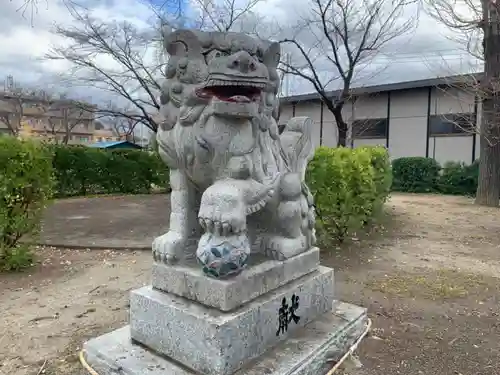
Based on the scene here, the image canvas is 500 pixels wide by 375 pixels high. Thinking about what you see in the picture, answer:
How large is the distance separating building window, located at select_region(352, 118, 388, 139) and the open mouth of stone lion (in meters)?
15.4

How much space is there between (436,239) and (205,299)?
207 inches

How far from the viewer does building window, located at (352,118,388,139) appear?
17.0 m

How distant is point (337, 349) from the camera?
257cm

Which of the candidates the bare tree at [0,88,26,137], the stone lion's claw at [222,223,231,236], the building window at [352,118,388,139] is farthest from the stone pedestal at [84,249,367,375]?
the bare tree at [0,88,26,137]

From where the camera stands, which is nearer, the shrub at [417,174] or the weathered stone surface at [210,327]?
the weathered stone surface at [210,327]

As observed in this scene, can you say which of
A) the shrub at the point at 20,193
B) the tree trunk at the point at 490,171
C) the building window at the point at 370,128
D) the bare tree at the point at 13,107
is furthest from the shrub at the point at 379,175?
the bare tree at the point at 13,107

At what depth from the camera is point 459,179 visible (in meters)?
13.7

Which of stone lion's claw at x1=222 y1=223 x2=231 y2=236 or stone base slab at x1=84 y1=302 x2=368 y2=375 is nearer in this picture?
stone lion's claw at x1=222 y1=223 x2=231 y2=236

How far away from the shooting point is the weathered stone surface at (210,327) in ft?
6.74

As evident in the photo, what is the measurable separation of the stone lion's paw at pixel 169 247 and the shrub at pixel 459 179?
13.3 meters

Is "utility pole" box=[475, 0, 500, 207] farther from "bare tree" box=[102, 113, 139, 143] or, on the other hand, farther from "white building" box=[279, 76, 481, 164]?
"bare tree" box=[102, 113, 139, 143]

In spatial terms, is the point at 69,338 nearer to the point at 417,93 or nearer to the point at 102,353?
the point at 102,353

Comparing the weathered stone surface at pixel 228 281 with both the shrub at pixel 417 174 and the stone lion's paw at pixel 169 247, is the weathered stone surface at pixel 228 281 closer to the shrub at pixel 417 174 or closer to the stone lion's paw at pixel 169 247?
the stone lion's paw at pixel 169 247

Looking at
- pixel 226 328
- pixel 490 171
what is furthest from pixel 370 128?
pixel 226 328
